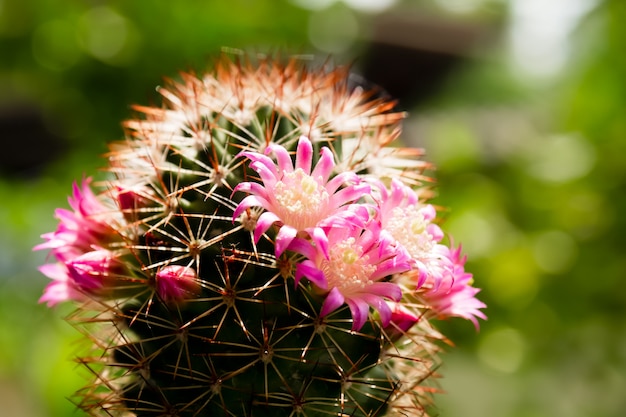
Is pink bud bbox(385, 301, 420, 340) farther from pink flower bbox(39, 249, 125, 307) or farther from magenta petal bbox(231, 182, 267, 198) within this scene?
pink flower bbox(39, 249, 125, 307)

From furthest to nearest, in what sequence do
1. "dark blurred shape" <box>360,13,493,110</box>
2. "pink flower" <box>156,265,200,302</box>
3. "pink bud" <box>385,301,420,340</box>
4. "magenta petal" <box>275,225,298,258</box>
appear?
"dark blurred shape" <box>360,13,493,110</box> → "pink bud" <box>385,301,420,340</box> → "pink flower" <box>156,265,200,302</box> → "magenta petal" <box>275,225,298,258</box>

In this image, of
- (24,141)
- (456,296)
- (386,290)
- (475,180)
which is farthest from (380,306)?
(24,141)

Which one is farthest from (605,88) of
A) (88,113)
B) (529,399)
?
(88,113)

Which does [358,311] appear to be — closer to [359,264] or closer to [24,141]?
[359,264]

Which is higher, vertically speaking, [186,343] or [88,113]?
[88,113]

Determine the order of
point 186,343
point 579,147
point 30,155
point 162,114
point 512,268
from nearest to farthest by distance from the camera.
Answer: point 186,343
point 162,114
point 512,268
point 579,147
point 30,155

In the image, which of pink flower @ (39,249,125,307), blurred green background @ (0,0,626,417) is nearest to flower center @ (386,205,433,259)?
pink flower @ (39,249,125,307)

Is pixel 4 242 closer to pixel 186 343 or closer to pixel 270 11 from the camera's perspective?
pixel 270 11
